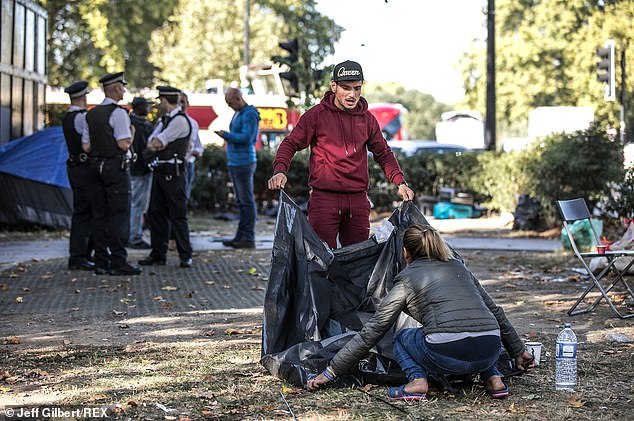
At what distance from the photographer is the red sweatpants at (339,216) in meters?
7.54

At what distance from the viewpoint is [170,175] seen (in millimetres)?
12305

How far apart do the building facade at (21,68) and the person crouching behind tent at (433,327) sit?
14039 mm

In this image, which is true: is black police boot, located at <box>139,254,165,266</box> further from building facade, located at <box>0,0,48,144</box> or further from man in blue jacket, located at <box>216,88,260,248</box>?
building facade, located at <box>0,0,48,144</box>

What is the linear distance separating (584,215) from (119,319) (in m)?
4.35

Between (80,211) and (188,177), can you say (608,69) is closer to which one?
(188,177)

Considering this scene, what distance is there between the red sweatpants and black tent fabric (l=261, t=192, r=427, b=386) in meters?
0.49

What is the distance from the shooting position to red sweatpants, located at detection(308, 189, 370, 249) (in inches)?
297

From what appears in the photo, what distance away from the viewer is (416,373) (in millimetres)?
5984

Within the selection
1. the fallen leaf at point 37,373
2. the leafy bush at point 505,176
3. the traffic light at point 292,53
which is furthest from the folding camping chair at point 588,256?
the traffic light at point 292,53

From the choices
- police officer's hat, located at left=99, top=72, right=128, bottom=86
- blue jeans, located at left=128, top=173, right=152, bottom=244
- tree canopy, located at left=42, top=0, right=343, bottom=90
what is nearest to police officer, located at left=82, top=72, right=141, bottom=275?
police officer's hat, located at left=99, top=72, right=128, bottom=86

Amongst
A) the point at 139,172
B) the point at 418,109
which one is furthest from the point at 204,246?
the point at 418,109

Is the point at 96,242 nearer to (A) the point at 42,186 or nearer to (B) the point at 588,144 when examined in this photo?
(A) the point at 42,186

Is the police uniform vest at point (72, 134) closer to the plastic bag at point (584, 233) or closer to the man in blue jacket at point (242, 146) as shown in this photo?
the man in blue jacket at point (242, 146)

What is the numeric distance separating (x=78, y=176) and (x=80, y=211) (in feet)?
1.54
